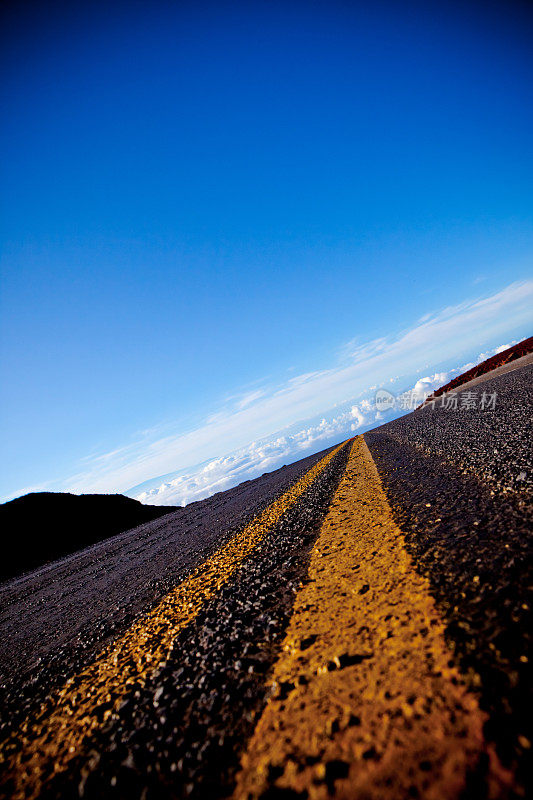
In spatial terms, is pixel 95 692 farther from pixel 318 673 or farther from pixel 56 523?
Answer: pixel 56 523

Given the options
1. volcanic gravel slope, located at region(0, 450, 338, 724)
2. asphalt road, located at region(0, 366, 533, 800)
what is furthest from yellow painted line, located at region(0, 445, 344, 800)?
volcanic gravel slope, located at region(0, 450, 338, 724)

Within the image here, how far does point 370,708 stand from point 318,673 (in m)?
0.52

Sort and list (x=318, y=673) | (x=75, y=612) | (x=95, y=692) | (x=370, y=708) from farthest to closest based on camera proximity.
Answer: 1. (x=75, y=612)
2. (x=95, y=692)
3. (x=318, y=673)
4. (x=370, y=708)

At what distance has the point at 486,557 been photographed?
297 cm

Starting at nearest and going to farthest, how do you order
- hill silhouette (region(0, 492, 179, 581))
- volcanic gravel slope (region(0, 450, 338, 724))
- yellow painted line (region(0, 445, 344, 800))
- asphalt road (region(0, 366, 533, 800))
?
asphalt road (region(0, 366, 533, 800)) → yellow painted line (region(0, 445, 344, 800)) → volcanic gravel slope (region(0, 450, 338, 724)) → hill silhouette (region(0, 492, 179, 581))

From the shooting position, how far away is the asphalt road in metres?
1.58

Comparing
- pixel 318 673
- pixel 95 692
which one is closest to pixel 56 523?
pixel 95 692

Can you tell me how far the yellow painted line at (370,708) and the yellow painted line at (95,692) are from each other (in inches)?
67.0

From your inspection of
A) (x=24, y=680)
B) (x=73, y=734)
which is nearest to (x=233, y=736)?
(x=73, y=734)

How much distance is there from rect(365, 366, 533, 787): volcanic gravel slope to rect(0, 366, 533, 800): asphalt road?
14 mm

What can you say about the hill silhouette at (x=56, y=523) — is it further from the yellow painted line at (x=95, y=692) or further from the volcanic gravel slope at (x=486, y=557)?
the volcanic gravel slope at (x=486, y=557)

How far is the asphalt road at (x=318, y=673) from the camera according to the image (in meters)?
1.58

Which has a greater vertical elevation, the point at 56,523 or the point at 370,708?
the point at 56,523

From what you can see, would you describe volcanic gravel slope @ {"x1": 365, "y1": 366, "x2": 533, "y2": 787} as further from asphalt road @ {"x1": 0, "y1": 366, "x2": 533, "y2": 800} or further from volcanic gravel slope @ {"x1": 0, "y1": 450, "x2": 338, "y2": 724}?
volcanic gravel slope @ {"x1": 0, "y1": 450, "x2": 338, "y2": 724}
